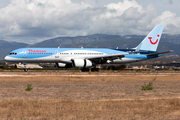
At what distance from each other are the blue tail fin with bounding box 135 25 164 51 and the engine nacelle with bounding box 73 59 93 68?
47.6 feet

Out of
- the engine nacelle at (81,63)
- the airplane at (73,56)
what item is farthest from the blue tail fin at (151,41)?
the engine nacelle at (81,63)

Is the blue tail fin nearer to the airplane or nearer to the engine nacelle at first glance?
the airplane

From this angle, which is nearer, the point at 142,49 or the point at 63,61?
the point at 63,61

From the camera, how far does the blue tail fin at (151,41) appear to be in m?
57.8

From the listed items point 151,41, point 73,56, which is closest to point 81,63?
point 73,56

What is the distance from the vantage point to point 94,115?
11453 millimetres

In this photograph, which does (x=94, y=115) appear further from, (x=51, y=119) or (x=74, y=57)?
(x=74, y=57)

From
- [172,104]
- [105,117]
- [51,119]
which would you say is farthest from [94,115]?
[172,104]

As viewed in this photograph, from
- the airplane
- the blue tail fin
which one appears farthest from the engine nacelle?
the blue tail fin

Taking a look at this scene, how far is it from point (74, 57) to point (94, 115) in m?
Answer: 39.7

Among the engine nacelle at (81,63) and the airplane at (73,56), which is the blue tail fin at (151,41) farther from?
the engine nacelle at (81,63)

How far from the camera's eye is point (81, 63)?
157ft

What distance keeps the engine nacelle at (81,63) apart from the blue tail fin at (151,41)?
14497mm

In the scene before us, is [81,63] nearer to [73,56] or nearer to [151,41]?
[73,56]
